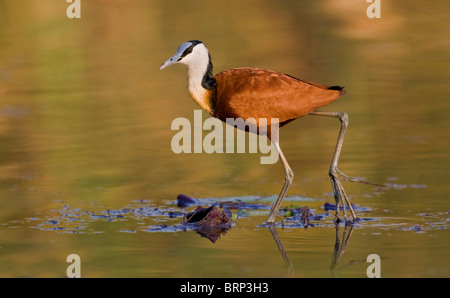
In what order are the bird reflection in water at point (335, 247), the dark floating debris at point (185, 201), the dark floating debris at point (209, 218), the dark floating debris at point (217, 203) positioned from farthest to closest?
the dark floating debris at point (185, 201), the dark floating debris at point (217, 203), the dark floating debris at point (209, 218), the bird reflection in water at point (335, 247)

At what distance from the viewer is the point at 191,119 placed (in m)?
12.9

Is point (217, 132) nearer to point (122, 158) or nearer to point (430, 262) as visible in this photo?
point (122, 158)

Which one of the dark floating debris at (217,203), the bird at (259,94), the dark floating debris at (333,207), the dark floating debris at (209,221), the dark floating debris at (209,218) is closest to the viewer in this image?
the dark floating debris at (209,221)

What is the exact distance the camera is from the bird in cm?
854

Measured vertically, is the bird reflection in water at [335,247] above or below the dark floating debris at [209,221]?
below

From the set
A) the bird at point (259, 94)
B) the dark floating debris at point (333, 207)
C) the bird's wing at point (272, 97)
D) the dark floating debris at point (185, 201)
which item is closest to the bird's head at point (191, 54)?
the bird at point (259, 94)

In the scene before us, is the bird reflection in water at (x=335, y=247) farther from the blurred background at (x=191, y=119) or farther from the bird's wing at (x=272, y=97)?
the bird's wing at (x=272, y=97)

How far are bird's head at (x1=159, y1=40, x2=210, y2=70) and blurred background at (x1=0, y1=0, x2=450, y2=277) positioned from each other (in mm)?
1328

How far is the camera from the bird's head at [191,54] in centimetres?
866

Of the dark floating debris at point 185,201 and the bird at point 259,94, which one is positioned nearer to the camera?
the bird at point 259,94

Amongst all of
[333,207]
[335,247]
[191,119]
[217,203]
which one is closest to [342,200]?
[333,207]

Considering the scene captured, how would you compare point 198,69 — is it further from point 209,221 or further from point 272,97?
point 209,221

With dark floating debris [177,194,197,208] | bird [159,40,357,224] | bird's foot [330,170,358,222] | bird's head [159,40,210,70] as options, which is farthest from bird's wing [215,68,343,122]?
dark floating debris [177,194,197,208]

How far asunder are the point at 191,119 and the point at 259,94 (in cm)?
444
